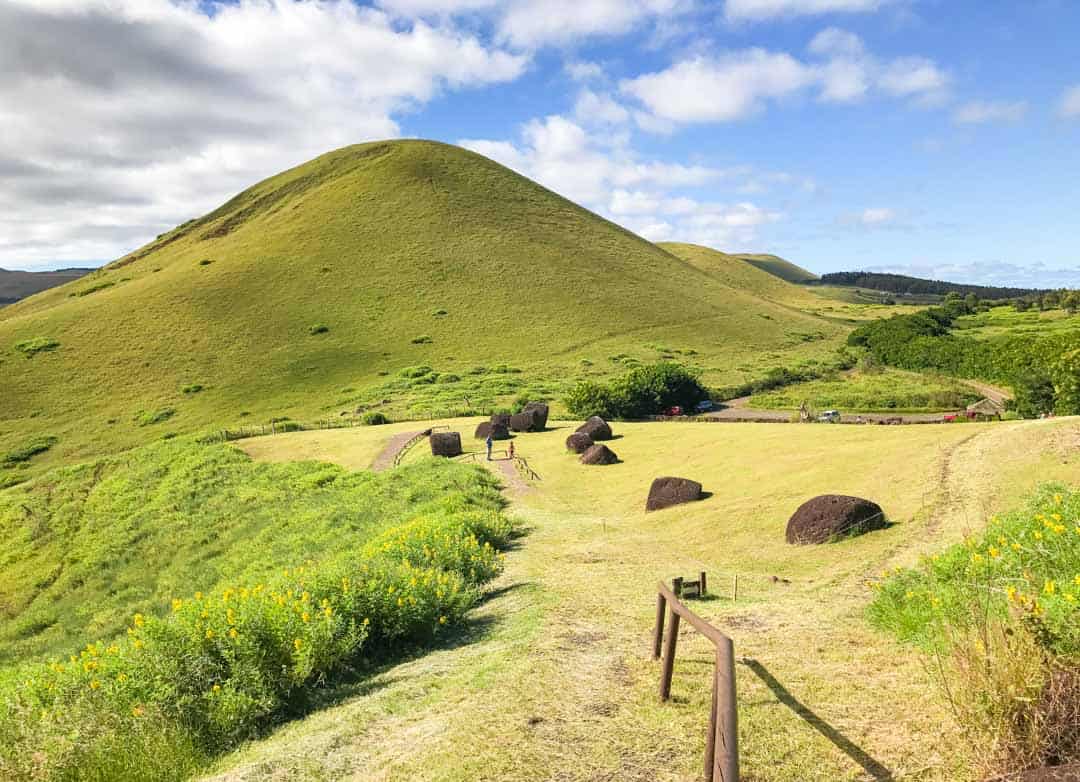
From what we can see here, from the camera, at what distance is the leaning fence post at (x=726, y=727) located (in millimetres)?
4219

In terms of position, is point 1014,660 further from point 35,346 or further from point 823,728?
point 35,346

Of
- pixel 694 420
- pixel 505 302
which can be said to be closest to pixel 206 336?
pixel 505 302

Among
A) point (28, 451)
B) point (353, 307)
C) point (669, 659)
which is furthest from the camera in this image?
point (353, 307)

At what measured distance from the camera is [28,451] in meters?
56.6

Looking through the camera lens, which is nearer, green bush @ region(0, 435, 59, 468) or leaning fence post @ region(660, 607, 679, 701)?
leaning fence post @ region(660, 607, 679, 701)

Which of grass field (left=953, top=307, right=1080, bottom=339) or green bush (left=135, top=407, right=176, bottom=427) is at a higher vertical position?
grass field (left=953, top=307, right=1080, bottom=339)

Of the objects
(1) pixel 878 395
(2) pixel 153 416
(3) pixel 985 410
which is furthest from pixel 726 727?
(2) pixel 153 416

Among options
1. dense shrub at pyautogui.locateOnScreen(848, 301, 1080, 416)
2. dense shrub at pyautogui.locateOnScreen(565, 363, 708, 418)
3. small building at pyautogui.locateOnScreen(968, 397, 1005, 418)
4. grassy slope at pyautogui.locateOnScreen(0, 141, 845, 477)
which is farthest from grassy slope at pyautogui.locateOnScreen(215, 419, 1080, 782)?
grassy slope at pyautogui.locateOnScreen(0, 141, 845, 477)

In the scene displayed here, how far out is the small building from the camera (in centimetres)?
4672

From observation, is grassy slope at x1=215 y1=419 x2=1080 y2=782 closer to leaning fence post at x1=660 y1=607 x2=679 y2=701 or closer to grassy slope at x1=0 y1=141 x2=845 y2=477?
leaning fence post at x1=660 y1=607 x2=679 y2=701

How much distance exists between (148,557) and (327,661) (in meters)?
24.9

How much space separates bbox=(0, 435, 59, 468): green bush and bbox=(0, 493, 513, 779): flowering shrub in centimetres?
5765

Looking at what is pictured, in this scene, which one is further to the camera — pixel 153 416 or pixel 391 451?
pixel 153 416

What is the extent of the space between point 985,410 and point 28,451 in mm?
77447
